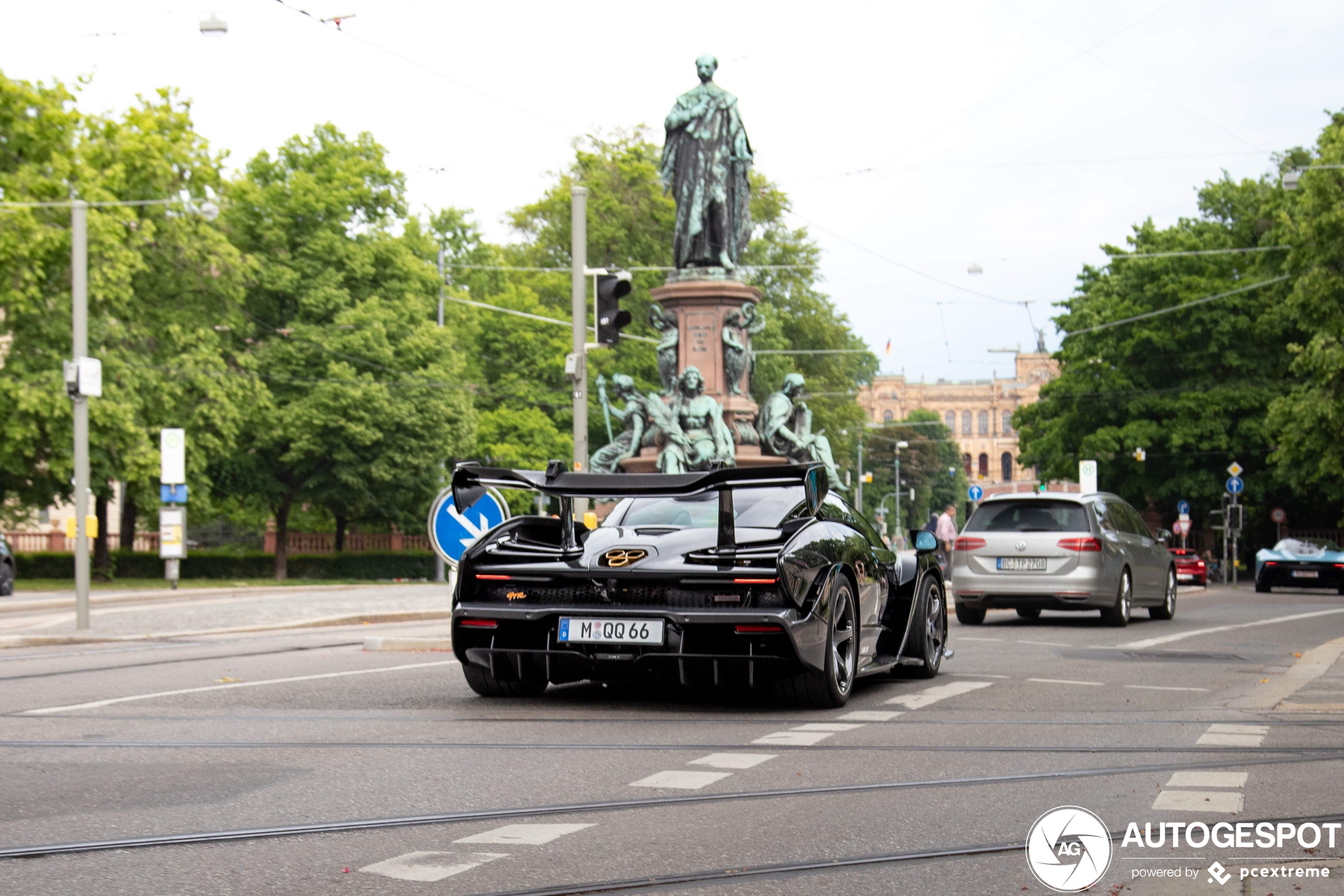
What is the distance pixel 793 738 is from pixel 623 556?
160cm

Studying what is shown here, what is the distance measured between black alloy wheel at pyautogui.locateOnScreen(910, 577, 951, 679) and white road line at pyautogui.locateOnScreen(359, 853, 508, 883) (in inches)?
269

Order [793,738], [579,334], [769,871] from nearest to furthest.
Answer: [769,871], [793,738], [579,334]

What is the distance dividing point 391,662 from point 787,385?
16.3 meters

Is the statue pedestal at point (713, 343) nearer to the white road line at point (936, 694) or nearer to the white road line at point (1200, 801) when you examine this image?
the white road line at point (936, 694)

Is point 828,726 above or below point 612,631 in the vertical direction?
below

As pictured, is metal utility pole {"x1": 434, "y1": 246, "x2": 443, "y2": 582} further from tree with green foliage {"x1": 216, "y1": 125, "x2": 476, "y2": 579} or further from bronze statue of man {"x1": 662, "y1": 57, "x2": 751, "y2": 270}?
bronze statue of man {"x1": 662, "y1": 57, "x2": 751, "y2": 270}

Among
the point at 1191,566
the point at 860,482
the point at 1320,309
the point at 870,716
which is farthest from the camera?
the point at 860,482

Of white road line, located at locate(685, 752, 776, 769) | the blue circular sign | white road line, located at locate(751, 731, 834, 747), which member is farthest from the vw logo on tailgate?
the blue circular sign

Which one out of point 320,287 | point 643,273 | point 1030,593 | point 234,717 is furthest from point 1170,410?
point 234,717

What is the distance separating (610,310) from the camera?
21.4m

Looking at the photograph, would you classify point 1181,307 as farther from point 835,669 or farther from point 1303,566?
point 835,669

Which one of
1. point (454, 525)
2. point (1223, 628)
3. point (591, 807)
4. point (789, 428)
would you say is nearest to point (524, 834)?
point (591, 807)

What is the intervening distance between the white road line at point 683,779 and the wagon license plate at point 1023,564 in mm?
12502

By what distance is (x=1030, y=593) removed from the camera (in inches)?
757
